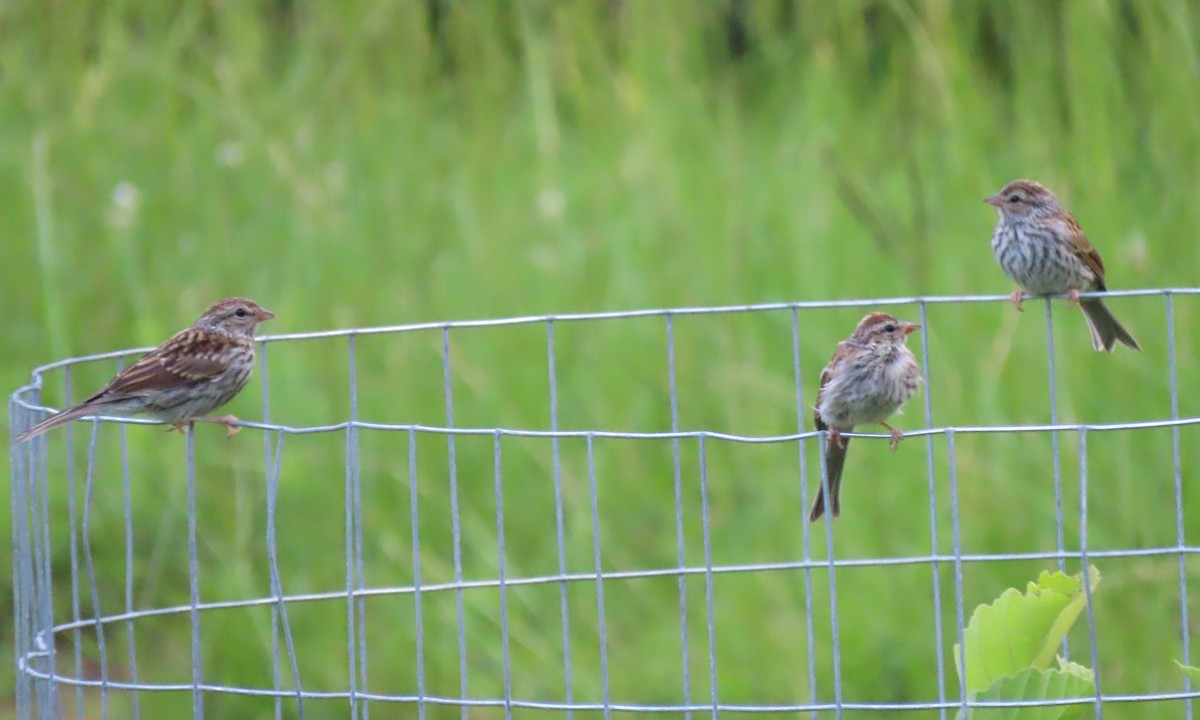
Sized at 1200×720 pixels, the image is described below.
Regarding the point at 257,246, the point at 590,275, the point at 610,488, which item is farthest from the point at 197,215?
the point at 610,488

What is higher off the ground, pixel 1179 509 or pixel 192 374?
pixel 192 374

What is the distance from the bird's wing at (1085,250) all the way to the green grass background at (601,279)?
1.13 ft

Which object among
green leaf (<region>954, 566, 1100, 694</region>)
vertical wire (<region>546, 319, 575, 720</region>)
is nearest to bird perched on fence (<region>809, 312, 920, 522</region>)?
vertical wire (<region>546, 319, 575, 720</region>)

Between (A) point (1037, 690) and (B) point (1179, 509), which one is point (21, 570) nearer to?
(A) point (1037, 690)

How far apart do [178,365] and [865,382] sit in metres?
1.68

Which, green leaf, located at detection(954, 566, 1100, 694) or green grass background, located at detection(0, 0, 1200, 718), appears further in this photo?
green grass background, located at detection(0, 0, 1200, 718)

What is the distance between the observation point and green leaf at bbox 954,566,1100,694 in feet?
9.63

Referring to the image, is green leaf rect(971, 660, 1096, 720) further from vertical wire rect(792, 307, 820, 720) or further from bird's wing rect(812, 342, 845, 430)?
bird's wing rect(812, 342, 845, 430)

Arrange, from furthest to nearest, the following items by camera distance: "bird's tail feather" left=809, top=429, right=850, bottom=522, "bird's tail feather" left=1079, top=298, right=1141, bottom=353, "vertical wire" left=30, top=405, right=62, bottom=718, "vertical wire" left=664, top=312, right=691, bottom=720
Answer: "bird's tail feather" left=1079, top=298, right=1141, bottom=353 → "bird's tail feather" left=809, top=429, right=850, bottom=522 → "vertical wire" left=30, top=405, right=62, bottom=718 → "vertical wire" left=664, top=312, right=691, bottom=720

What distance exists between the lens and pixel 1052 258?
439cm

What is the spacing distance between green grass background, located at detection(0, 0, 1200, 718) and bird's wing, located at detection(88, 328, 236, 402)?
2.49 ft

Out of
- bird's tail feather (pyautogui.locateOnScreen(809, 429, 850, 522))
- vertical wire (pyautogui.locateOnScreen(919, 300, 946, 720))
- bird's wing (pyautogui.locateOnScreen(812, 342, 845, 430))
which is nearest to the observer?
vertical wire (pyautogui.locateOnScreen(919, 300, 946, 720))

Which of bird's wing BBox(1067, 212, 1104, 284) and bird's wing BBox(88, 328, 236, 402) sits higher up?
bird's wing BBox(1067, 212, 1104, 284)

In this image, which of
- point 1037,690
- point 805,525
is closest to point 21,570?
point 805,525
